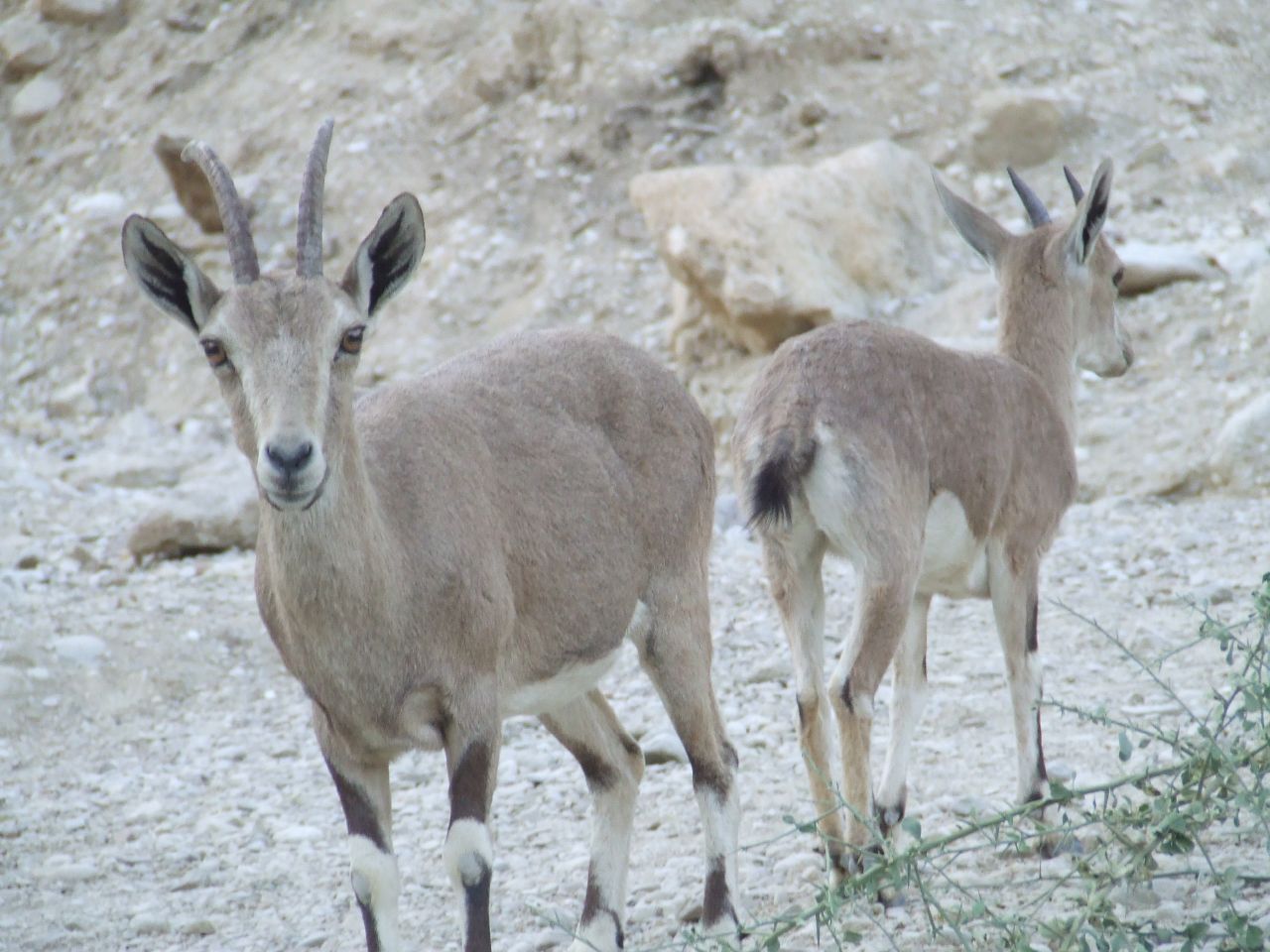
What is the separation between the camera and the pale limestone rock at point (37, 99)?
707 inches

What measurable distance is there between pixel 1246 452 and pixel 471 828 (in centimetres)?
788

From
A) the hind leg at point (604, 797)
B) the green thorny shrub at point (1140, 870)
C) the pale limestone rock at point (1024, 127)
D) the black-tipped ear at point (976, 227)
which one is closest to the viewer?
the green thorny shrub at point (1140, 870)

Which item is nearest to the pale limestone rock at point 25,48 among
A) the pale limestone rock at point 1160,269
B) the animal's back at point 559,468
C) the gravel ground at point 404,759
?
the gravel ground at point 404,759

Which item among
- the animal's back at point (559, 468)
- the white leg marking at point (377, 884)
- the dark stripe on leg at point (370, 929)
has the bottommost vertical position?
the dark stripe on leg at point (370, 929)

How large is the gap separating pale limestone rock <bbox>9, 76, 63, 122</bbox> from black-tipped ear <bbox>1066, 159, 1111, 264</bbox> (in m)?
13.5

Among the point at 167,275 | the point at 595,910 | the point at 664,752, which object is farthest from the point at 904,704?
the point at 167,275

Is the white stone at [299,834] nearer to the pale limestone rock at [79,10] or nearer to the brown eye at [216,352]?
the brown eye at [216,352]

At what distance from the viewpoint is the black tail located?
5707 millimetres

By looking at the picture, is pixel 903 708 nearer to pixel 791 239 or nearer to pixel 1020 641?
pixel 1020 641

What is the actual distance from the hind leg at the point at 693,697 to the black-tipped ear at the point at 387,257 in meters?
1.41

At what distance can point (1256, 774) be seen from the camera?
4.23 metres

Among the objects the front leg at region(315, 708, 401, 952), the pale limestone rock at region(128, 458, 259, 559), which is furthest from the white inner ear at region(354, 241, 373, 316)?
the pale limestone rock at region(128, 458, 259, 559)

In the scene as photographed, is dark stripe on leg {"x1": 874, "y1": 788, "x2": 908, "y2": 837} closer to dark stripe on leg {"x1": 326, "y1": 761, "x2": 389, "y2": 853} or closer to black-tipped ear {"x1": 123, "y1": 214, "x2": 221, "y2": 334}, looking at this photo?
dark stripe on leg {"x1": 326, "y1": 761, "x2": 389, "y2": 853}

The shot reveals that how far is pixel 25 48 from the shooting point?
18109 millimetres
